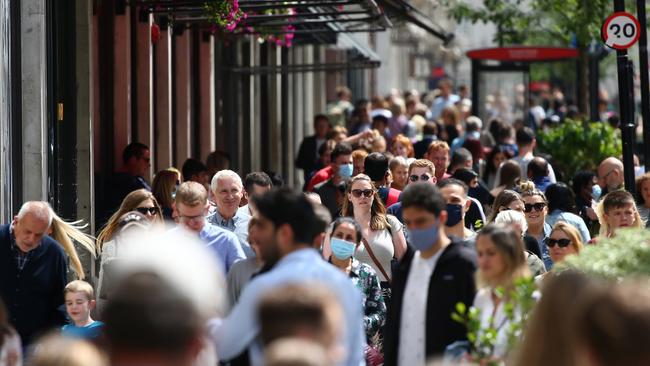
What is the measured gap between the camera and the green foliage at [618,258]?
7.49 m

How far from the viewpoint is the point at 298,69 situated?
21625mm

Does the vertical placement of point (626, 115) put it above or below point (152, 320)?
above

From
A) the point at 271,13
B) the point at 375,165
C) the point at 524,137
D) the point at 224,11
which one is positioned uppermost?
the point at 271,13

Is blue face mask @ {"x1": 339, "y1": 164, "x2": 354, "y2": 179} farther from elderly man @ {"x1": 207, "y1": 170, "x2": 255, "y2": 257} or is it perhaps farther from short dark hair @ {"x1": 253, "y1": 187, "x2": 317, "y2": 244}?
short dark hair @ {"x1": 253, "y1": 187, "x2": 317, "y2": 244}

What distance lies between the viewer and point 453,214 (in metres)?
9.82

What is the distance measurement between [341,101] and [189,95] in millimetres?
9032

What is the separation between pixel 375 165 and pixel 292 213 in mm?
6824

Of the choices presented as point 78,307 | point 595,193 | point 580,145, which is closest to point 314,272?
point 78,307

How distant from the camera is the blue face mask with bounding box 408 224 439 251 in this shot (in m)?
7.92

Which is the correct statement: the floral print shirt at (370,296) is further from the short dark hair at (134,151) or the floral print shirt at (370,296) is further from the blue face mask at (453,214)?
the short dark hair at (134,151)

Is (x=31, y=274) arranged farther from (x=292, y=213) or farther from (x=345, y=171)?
(x=345, y=171)

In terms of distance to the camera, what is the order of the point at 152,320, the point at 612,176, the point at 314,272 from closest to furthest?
the point at 152,320
the point at 314,272
the point at 612,176

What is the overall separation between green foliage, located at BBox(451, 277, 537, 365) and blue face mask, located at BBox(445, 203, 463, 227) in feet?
7.42

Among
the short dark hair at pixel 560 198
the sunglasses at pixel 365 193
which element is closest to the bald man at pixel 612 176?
the short dark hair at pixel 560 198
